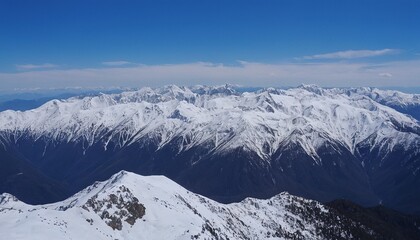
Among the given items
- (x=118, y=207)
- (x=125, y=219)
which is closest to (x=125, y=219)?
(x=125, y=219)

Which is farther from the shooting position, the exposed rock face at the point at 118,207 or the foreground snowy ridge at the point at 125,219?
the exposed rock face at the point at 118,207

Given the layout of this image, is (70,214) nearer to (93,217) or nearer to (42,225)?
(93,217)

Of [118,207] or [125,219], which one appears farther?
[118,207]

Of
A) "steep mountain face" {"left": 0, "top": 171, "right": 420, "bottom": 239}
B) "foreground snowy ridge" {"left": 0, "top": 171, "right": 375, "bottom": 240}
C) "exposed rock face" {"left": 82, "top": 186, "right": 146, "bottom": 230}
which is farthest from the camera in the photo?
"exposed rock face" {"left": 82, "top": 186, "right": 146, "bottom": 230}

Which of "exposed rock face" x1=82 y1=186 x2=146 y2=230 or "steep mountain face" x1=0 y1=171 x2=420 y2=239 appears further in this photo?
"exposed rock face" x1=82 y1=186 x2=146 y2=230

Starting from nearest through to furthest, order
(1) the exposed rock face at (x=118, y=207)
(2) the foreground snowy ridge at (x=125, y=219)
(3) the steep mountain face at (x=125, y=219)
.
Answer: (2) the foreground snowy ridge at (x=125, y=219)
(3) the steep mountain face at (x=125, y=219)
(1) the exposed rock face at (x=118, y=207)

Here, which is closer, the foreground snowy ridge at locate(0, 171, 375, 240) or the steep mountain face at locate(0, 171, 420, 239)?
the foreground snowy ridge at locate(0, 171, 375, 240)

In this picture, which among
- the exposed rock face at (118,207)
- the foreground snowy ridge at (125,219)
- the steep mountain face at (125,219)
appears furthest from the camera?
the exposed rock face at (118,207)

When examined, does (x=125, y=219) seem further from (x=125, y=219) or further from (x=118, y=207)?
(x=118, y=207)

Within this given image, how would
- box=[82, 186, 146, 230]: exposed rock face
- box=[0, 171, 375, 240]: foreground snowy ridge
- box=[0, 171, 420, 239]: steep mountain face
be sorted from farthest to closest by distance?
1. box=[82, 186, 146, 230]: exposed rock face
2. box=[0, 171, 420, 239]: steep mountain face
3. box=[0, 171, 375, 240]: foreground snowy ridge
